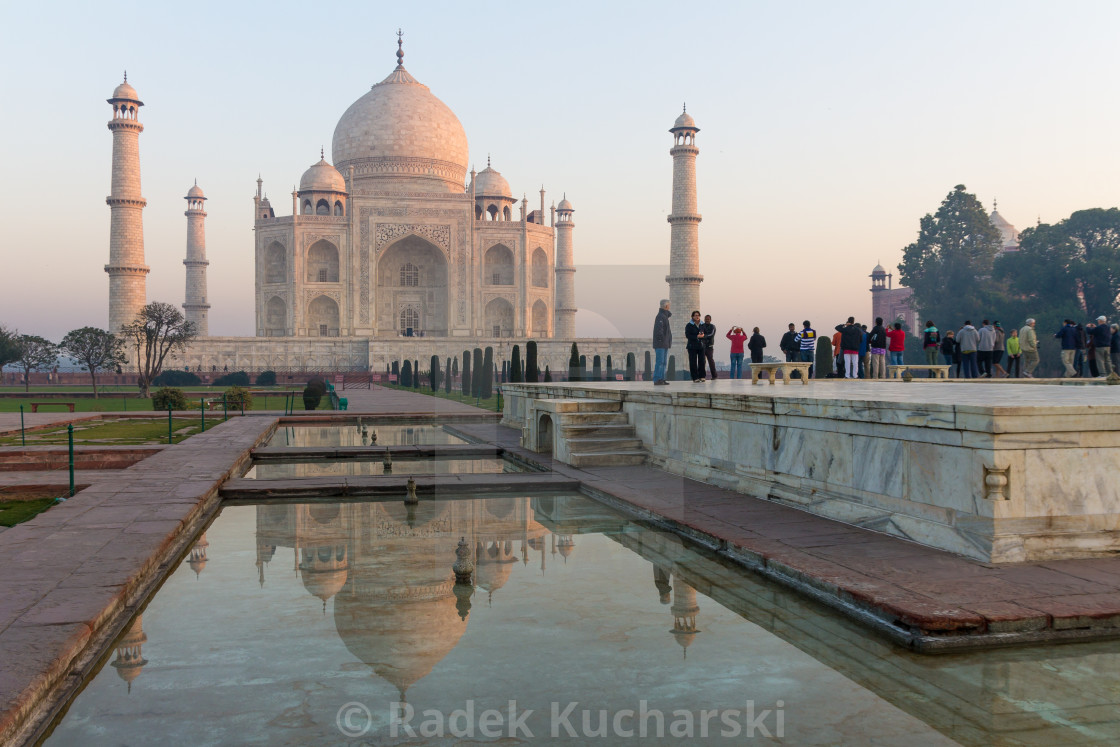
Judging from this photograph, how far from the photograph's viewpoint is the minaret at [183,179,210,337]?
42.9 metres

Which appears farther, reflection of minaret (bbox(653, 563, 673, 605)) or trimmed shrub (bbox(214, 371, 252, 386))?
trimmed shrub (bbox(214, 371, 252, 386))

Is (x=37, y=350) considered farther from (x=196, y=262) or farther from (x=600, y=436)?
(x=600, y=436)

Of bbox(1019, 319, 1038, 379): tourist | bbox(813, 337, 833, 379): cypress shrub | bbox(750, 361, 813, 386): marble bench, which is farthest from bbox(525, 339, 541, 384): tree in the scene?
bbox(750, 361, 813, 386): marble bench

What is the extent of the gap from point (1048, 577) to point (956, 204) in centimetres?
3737

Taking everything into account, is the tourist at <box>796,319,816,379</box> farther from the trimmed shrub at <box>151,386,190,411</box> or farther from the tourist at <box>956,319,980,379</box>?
the trimmed shrub at <box>151,386,190,411</box>

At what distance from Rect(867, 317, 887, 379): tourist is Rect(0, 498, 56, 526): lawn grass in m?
9.79

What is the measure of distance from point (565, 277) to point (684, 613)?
42027 millimetres

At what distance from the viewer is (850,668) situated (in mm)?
2811

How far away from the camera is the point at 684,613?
343cm

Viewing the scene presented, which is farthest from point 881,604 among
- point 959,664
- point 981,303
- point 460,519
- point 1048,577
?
point 981,303

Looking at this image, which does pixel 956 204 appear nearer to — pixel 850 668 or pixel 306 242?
pixel 306 242

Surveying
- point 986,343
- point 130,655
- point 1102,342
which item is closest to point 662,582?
point 130,655

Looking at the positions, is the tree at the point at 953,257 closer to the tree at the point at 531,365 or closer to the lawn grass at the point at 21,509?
the tree at the point at 531,365

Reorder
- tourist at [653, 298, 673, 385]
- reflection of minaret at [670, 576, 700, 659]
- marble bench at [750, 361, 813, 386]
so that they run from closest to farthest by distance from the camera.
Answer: reflection of minaret at [670, 576, 700, 659], marble bench at [750, 361, 813, 386], tourist at [653, 298, 673, 385]
